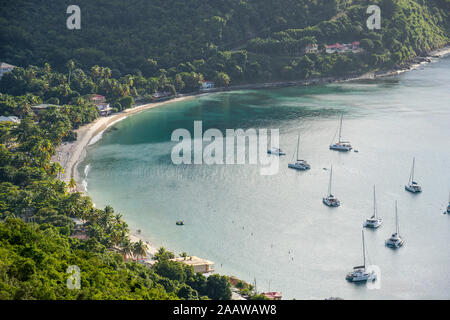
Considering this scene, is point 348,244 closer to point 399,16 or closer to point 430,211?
point 430,211

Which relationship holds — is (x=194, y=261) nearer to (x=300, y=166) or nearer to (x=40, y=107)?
(x=300, y=166)

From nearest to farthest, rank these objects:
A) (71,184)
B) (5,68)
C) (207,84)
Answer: (71,184) → (5,68) → (207,84)

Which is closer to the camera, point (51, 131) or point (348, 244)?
point (348, 244)

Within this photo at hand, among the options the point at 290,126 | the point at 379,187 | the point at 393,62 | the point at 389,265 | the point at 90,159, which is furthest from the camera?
the point at 393,62

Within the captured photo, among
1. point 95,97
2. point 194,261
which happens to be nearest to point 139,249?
point 194,261

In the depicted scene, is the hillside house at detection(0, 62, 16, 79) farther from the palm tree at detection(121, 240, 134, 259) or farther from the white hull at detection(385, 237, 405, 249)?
the white hull at detection(385, 237, 405, 249)
